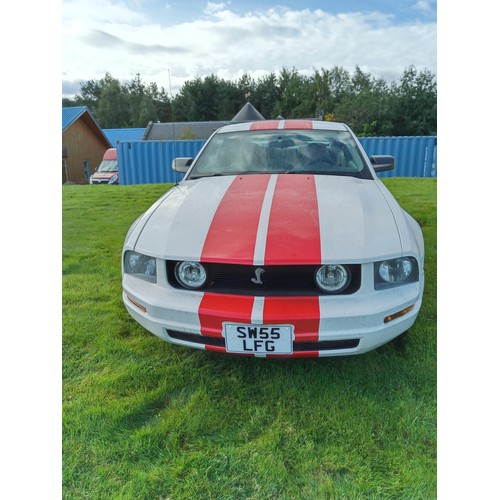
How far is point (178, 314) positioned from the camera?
166 centimetres

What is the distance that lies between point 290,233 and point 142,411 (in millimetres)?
1098

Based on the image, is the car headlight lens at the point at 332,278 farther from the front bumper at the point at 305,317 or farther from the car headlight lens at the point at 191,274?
the car headlight lens at the point at 191,274

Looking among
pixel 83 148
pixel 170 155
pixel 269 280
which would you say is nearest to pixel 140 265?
pixel 269 280

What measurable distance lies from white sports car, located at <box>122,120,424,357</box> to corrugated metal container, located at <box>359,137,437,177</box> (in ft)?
32.2

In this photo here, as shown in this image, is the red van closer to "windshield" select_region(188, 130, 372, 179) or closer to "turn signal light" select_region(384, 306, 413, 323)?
"windshield" select_region(188, 130, 372, 179)

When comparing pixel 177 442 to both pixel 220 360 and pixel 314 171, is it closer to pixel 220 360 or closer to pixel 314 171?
pixel 220 360

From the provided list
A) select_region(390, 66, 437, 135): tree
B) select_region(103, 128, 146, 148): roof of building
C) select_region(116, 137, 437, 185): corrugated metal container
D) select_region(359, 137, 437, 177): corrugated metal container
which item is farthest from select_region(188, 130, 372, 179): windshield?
select_region(103, 128, 146, 148): roof of building

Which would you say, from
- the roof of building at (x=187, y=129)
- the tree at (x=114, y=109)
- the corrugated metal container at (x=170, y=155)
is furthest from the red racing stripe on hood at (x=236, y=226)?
the roof of building at (x=187, y=129)

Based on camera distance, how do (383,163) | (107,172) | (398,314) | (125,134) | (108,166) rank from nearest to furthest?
(398,314) → (383,163) → (107,172) → (108,166) → (125,134)

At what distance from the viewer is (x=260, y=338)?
157 cm

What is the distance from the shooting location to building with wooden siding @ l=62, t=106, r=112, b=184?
42.5 feet

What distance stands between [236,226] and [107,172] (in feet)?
42.5

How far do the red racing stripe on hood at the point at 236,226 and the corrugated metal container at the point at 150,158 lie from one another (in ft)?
32.7

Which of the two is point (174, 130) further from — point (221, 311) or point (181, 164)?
point (221, 311)
